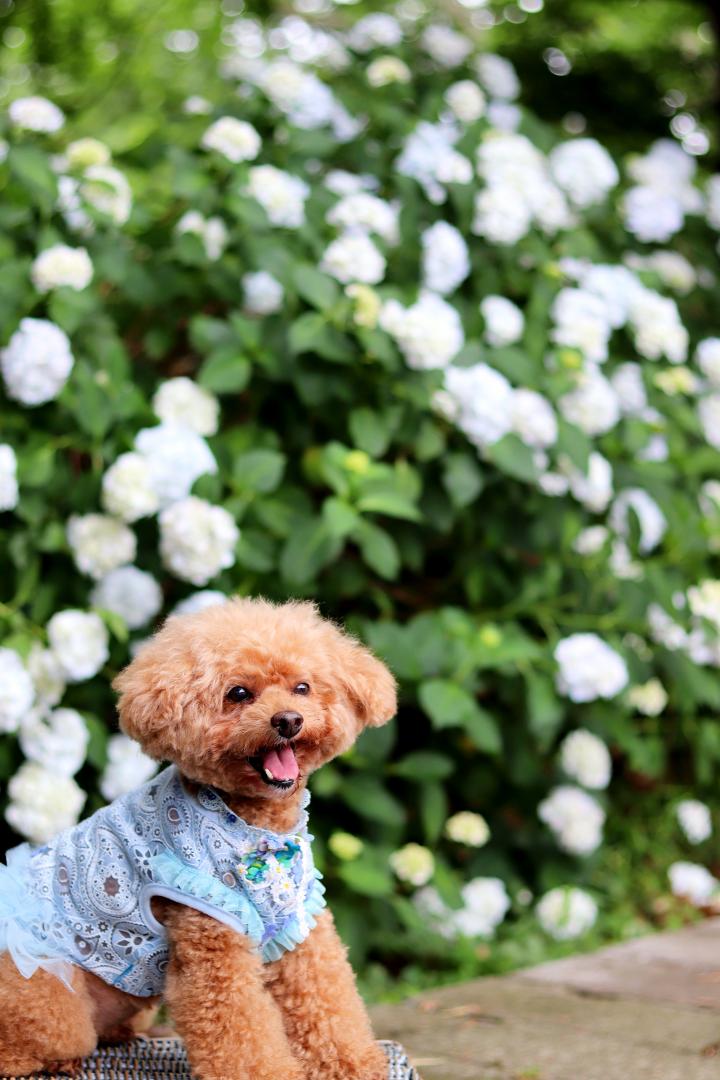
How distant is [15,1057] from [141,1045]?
0.28 metres

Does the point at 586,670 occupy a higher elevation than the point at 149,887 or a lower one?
lower

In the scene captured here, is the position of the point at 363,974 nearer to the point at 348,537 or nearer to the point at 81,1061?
the point at 348,537

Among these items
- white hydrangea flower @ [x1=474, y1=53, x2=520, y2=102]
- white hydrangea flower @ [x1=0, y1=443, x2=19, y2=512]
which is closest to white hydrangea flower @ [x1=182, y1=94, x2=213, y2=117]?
white hydrangea flower @ [x1=474, y1=53, x2=520, y2=102]

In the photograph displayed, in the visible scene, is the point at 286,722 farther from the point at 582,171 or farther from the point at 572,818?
the point at 582,171

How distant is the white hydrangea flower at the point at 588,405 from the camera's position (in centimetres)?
356

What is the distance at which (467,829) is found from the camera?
3.50 metres

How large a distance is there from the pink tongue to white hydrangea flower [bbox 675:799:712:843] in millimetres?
2766

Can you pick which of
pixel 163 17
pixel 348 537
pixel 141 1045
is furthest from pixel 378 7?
pixel 141 1045

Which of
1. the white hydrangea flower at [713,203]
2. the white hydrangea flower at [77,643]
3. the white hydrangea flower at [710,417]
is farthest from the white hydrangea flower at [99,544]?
the white hydrangea flower at [713,203]

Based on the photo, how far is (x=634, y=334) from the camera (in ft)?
12.8

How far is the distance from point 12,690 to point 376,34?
2.59 meters

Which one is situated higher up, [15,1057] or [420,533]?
[15,1057]

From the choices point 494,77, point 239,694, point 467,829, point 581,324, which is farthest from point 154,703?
point 494,77

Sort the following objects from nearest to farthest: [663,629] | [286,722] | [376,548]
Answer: [286,722], [376,548], [663,629]
